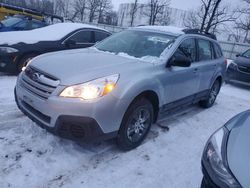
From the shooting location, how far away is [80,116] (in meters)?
2.97

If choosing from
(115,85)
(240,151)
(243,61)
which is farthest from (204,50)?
(243,61)

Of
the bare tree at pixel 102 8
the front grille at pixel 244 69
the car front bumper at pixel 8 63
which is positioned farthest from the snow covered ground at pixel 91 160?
the bare tree at pixel 102 8

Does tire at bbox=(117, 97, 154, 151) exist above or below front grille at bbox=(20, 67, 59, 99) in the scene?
below

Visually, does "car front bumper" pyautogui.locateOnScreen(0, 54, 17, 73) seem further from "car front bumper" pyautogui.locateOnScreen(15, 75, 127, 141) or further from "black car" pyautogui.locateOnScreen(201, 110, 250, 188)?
"black car" pyautogui.locateOnScreen(201, 110, 250, 188)

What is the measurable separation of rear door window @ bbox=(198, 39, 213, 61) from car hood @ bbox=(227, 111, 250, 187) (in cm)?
279

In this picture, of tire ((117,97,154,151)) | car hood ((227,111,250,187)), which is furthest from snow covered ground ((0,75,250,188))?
car hood ((227,111,250,187))

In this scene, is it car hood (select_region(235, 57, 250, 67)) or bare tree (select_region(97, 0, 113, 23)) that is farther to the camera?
bare tree (select_region(97, 0, 113, 23))

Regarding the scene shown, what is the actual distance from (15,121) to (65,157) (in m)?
1.31

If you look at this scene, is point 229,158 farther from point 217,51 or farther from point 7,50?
point 7,50

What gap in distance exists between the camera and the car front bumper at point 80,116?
2967 millimetres

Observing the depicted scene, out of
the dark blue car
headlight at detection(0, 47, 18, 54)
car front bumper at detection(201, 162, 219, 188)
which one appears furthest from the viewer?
the dark blue car

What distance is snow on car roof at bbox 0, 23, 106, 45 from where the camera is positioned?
6.63m

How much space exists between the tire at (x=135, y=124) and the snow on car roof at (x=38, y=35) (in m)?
4.23

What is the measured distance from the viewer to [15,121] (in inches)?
164
